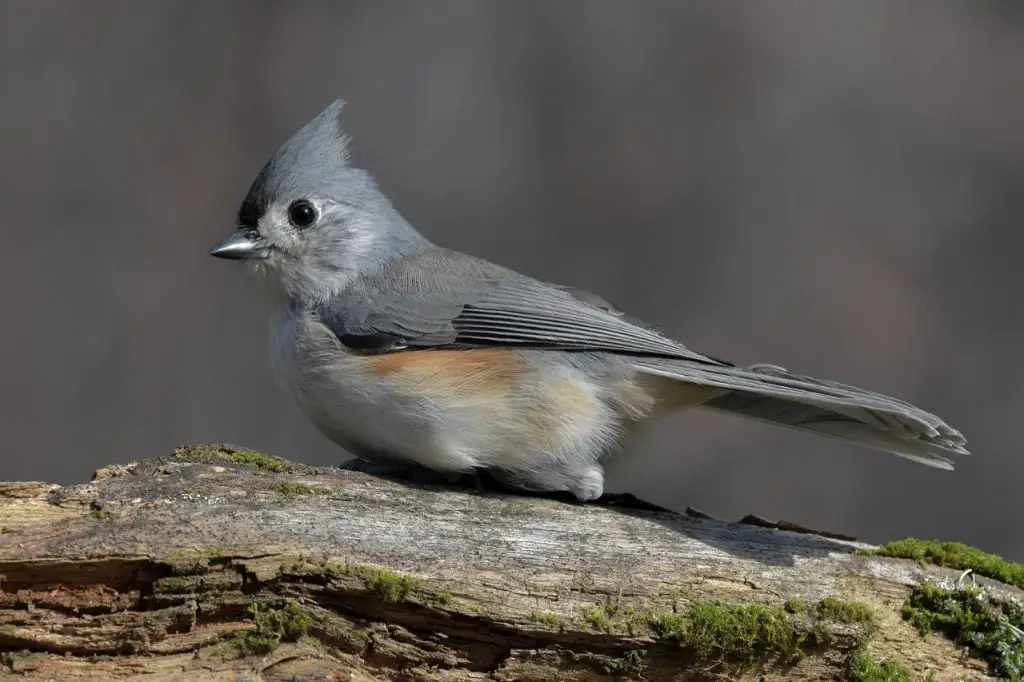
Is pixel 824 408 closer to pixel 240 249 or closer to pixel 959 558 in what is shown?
pixel 959 558

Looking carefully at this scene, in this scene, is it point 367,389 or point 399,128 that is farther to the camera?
point 399,128

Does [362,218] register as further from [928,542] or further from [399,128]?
[928,542]

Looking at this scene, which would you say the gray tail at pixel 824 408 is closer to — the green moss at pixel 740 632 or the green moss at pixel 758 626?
the green moss at pixel 758 626

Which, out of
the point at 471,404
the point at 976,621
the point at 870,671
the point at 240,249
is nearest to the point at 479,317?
the point at 471,404

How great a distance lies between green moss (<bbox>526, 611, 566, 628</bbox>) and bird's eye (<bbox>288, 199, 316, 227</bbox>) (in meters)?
1.60

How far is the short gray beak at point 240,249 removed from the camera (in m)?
3.49

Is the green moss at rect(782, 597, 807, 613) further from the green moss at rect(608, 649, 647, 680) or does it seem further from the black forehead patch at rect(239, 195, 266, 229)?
the black forehead patch at rect(239, 195, 266, 229)

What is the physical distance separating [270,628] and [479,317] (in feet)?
4.01

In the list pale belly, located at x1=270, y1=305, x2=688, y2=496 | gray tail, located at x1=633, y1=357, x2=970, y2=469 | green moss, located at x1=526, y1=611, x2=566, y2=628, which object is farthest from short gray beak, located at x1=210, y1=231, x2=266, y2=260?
green moss, located at x1=526, y1=611, x2=566, y2=628

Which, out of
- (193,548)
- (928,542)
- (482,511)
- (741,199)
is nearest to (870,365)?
A: (741,199)

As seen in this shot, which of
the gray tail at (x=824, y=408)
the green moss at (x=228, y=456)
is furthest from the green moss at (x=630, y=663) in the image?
the green moss at (x=228, y=456)

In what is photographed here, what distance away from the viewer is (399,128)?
5.05 m

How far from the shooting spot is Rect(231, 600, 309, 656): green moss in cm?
246

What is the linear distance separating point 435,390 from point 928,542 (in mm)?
1464
